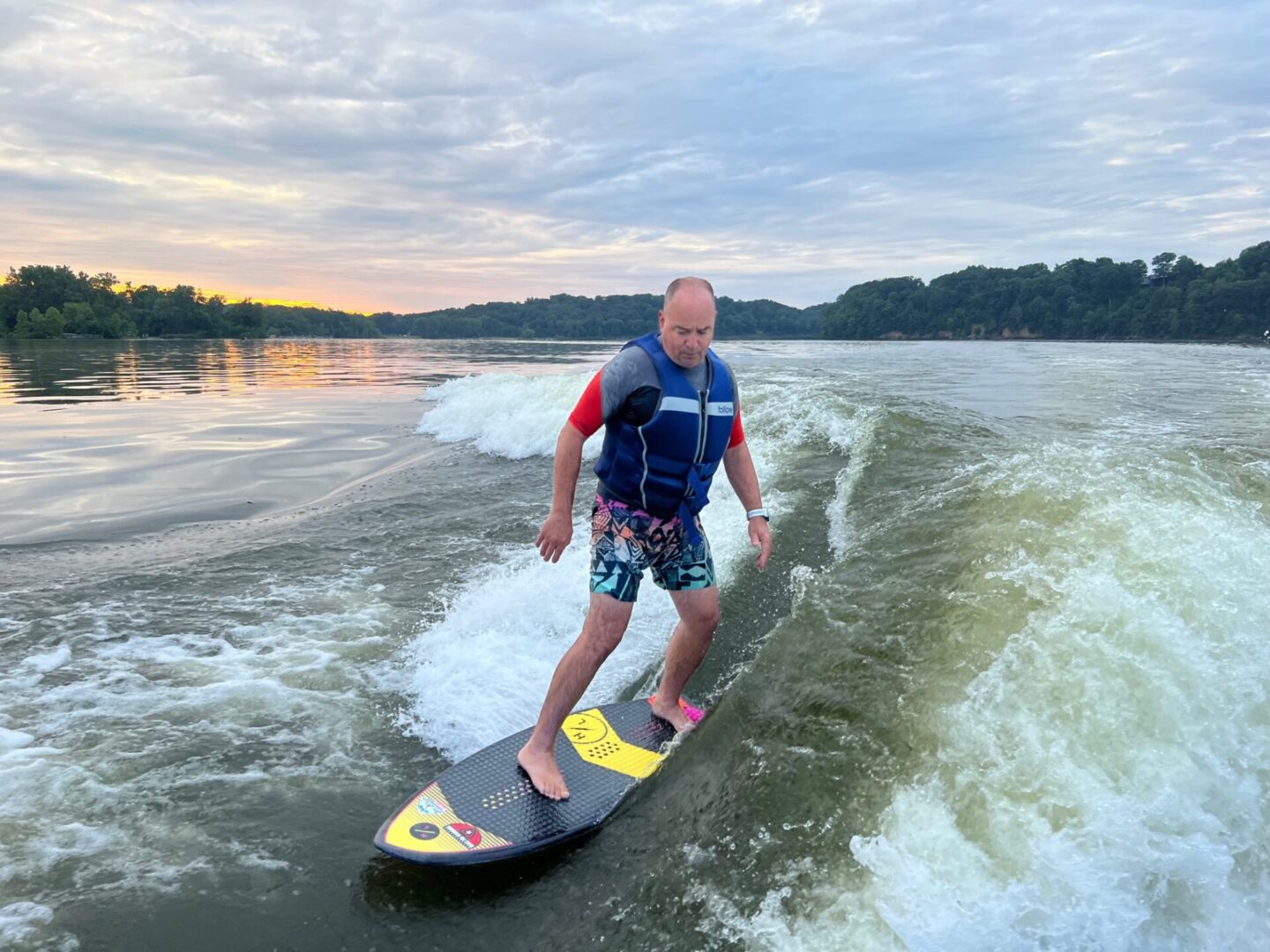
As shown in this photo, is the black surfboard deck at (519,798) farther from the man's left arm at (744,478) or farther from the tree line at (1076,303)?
the tree line at (1076,303)

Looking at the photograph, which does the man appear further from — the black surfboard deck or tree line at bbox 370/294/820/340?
tree line at bbox 370/294/820/340

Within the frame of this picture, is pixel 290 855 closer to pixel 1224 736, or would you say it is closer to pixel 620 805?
pixel 620 805

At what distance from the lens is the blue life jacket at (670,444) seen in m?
3.63

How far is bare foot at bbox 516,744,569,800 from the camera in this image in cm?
359

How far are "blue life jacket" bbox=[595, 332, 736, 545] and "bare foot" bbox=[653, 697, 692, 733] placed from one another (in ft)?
3.34

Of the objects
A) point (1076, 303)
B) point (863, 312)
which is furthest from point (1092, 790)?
point (863, 312)

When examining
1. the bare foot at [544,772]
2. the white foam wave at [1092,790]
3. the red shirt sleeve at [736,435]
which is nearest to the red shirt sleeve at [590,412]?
the red shirt sleeve at [736,435]

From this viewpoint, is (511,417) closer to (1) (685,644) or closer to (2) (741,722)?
(1) (685,644)

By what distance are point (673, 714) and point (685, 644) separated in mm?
453

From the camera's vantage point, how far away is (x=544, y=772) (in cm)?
367

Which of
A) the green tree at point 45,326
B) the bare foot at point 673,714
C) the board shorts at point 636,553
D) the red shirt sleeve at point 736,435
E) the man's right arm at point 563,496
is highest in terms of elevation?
the green tree at point 45,326

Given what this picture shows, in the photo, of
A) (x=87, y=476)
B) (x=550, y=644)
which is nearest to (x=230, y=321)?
(x=87, y=476)

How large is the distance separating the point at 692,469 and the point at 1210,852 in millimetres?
2390

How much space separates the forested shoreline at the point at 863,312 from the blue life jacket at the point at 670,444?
6449cm
